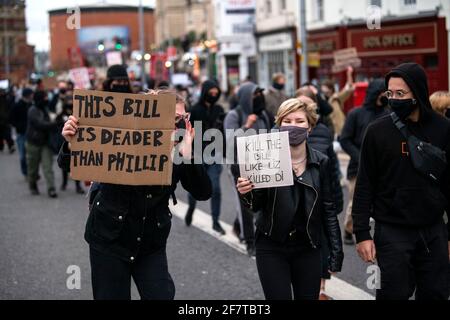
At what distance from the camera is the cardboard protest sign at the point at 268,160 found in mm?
4902

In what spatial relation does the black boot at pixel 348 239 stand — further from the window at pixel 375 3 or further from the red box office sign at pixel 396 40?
the window at pixel 375 3

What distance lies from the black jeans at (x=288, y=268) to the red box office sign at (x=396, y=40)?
19.7 metres

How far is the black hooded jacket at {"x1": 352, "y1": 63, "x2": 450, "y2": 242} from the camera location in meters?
4.78

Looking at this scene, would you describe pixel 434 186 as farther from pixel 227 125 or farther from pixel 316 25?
pixel 316 25

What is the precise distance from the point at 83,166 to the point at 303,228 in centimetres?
143

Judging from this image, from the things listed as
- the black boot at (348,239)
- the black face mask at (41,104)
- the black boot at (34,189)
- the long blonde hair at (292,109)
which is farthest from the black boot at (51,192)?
the long blonde hair at (292,109)

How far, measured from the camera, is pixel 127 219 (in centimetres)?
466

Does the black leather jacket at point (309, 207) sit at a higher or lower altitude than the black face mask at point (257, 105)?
lower

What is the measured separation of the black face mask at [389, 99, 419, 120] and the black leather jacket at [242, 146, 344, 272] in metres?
0.66

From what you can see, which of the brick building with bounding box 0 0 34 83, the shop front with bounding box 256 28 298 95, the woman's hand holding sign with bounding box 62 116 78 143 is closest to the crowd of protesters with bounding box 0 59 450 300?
the woman's hand holding sign with bounding box 62 116 78 143

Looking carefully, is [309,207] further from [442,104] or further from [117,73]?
[117,73]

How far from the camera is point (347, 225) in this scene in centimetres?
914

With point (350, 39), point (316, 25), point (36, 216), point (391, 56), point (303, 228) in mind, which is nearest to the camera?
point (303, 228)
